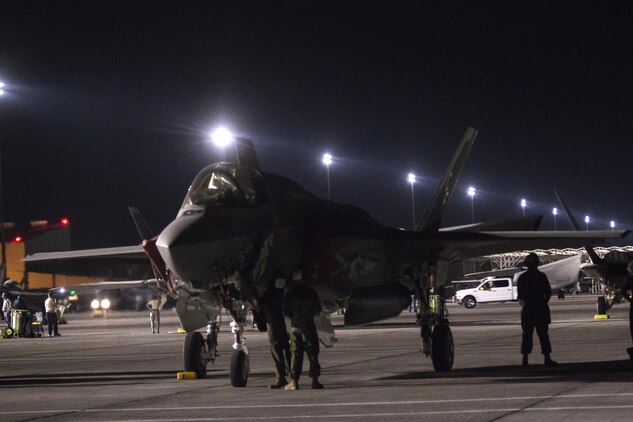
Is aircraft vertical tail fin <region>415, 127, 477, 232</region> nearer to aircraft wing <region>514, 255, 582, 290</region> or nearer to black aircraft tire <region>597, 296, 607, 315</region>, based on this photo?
black aircraft tire <region>597, 296, 607, 315</region>

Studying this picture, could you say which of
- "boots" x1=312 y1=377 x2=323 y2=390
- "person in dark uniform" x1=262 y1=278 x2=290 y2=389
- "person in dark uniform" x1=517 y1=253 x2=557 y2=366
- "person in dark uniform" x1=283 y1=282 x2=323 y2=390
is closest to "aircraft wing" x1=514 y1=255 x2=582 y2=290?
"person in dark uniform" x1=517 y1=253 x2=557 y2=366

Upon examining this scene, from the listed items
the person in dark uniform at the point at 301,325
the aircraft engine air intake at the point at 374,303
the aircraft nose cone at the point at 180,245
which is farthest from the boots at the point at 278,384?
the aircraft engine air intake at the point at 374,303

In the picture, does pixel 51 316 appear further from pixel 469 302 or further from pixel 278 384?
pixel 469 302

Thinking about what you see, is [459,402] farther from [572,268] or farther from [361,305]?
[572,268]

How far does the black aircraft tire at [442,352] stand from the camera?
17.9 m

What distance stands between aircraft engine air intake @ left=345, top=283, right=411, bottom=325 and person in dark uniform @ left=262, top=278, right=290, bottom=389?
289 cm

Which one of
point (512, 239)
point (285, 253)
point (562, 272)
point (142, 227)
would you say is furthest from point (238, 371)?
point (562, 272)

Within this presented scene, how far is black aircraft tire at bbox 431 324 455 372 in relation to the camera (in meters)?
17.9

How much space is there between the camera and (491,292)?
73.7m

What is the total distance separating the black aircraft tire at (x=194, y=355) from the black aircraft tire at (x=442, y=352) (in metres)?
3.85

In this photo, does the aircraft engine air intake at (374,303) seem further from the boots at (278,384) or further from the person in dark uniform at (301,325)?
the boots at (278,384)

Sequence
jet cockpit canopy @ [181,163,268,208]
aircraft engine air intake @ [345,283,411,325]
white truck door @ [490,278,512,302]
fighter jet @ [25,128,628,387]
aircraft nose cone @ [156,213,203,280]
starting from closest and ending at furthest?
aircraft nose cone @ [156,213,203,280] → fighter jet @ [25,128,628,387] → jet cockpit canopy @ [181,163,268,208] → aircraft engine air intake @ [345,283,411,325] → white truck door @ [490,278,512,302]

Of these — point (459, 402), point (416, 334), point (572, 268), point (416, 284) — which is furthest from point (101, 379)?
point (572, 268)

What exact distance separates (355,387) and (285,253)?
7.83 feet
